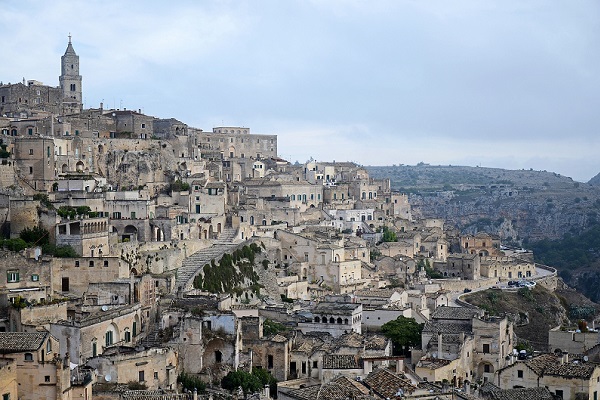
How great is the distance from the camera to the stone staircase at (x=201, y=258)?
175ft

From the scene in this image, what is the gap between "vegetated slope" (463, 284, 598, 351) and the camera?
70875 millimetres

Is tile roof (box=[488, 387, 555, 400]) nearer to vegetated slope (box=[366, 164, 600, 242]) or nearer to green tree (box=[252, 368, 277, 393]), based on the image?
green tree (box=[252, 368, 277, 393])

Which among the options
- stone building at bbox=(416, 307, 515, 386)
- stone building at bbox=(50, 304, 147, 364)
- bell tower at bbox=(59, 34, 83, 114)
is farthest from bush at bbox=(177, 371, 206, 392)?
bell tower at bbox=(59, 34, 83, 114)

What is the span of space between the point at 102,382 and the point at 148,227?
20.6 meters

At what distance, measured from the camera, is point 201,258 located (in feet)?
190

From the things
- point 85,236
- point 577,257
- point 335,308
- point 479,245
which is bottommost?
point 577,257

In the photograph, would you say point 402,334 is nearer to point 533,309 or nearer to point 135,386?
point 135,386

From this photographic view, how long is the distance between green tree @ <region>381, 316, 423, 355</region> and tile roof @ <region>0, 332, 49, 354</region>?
2157cm

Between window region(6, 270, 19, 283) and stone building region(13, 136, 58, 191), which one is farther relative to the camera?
stone building region(13, 136, 58, 191)

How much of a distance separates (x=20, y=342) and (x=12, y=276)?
11052 mm

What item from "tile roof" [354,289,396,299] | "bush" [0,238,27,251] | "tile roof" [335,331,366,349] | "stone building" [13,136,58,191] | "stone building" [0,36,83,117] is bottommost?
"tile roof" [335,331,366,349]

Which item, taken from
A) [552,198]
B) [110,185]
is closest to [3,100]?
[110,185]

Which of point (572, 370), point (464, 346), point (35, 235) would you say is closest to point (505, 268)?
point (464, 346)

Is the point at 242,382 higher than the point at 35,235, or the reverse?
the point at 35,235
